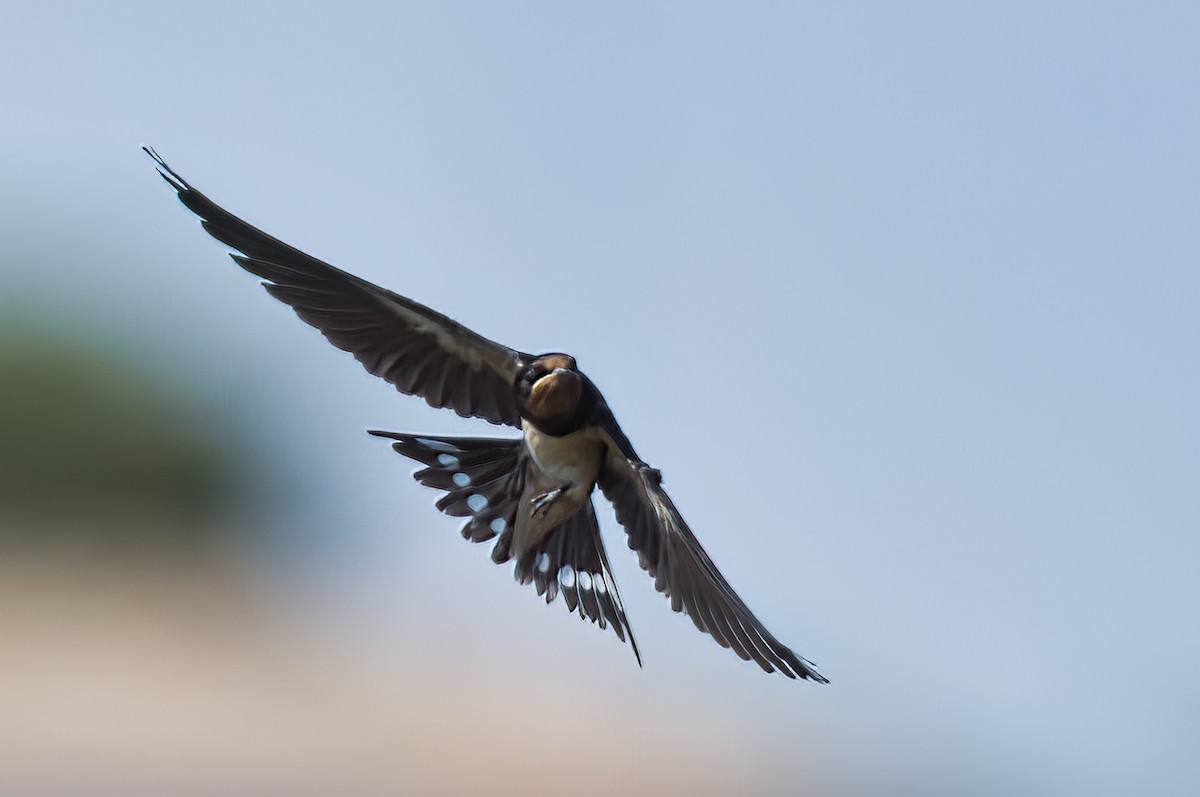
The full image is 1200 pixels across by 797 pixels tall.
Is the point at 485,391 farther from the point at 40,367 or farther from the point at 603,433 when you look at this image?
the point at 40,367

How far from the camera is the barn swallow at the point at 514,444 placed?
5223 mm

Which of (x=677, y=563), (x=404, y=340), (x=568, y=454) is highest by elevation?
(x=404, y=340)

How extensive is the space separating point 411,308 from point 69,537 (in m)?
16.3

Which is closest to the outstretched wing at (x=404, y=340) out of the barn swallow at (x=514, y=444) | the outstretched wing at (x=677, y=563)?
the barn swallow at (x=514, y=444)

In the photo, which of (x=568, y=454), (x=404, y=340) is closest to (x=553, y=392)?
(x=568, y=454)

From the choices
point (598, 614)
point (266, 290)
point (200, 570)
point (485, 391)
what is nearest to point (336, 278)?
point (266, 290)

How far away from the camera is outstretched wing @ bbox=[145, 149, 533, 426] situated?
210 inches

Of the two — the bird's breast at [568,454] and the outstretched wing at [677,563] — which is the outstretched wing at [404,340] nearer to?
the bird's breast at [568,454]

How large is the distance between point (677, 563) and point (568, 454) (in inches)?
21.6

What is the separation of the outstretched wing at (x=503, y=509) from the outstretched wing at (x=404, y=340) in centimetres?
17

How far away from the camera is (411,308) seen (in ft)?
17.9

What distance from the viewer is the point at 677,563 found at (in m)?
5.20

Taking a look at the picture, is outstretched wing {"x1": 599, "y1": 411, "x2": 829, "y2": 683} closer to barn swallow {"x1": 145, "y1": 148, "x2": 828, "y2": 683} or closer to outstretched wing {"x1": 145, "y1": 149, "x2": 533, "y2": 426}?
barn swallow {"x1": 145, "y1": 148, "x2": 828, "y2": 683}

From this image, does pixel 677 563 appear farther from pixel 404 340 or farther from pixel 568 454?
pixel 404 340
